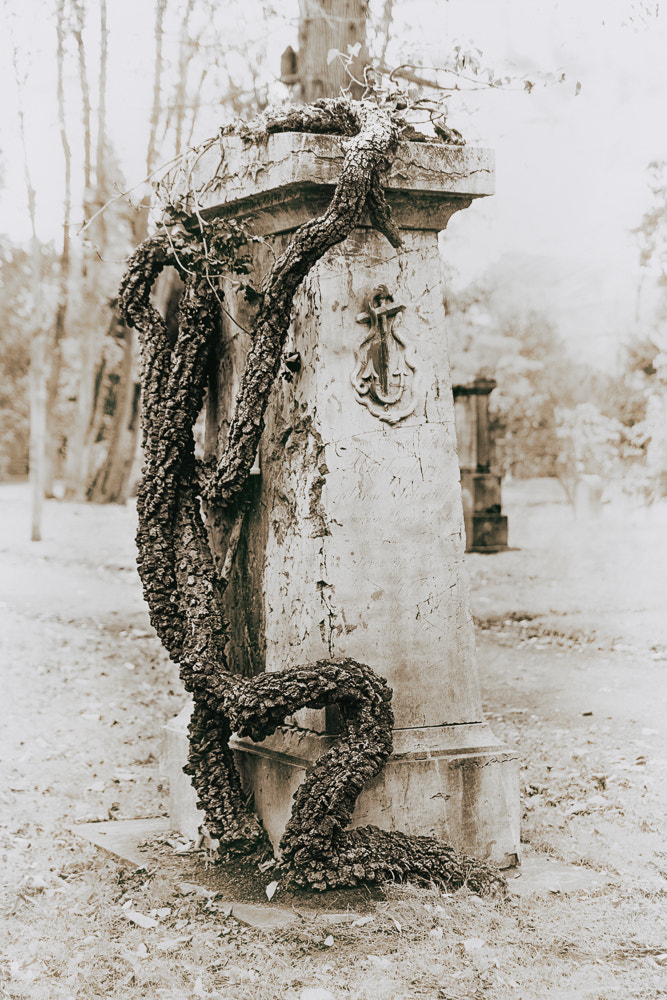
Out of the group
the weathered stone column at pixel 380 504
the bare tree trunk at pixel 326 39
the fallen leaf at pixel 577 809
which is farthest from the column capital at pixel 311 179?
the bare tree trunk at pixel 326 39

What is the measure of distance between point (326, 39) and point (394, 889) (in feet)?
17.2

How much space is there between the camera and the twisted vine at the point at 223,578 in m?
2.86

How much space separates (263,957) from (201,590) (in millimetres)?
1197

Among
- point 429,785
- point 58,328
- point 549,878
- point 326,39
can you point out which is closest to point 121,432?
point 58,328

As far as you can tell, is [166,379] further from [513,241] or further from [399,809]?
[513,241]

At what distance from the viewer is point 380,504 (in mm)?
3125

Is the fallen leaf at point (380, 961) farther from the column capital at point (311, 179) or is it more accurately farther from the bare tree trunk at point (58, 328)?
the bare tree trunk at point (58, 328)

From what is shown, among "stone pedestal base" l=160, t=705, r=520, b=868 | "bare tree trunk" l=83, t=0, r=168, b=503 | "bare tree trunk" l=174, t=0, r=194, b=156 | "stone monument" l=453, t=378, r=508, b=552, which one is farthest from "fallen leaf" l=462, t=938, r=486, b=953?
"bare tree trunk" l=83, t=0, r=168, b=503

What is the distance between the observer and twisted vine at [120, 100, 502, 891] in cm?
286

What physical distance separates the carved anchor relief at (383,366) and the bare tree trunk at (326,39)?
3.40 metres

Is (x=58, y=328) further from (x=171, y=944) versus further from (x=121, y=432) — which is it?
(x=171, y=944)

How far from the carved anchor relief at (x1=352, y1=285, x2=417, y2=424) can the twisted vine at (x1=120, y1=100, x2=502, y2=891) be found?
0.24m

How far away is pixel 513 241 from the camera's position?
30.0 feet

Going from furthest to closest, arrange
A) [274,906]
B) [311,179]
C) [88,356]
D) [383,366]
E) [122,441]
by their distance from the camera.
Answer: [122,441], [88,356], [383,366], [311,179], [274,906]
